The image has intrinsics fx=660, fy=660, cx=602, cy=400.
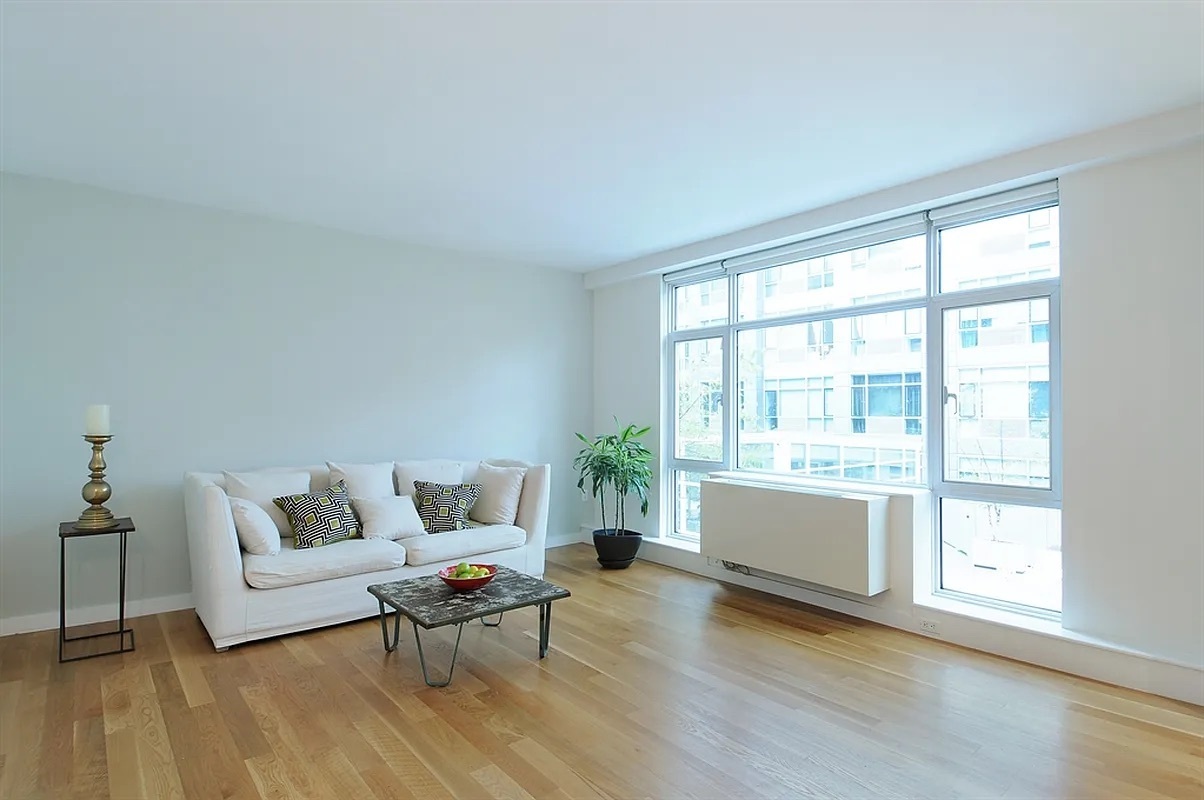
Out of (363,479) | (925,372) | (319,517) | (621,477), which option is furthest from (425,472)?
(925,372)

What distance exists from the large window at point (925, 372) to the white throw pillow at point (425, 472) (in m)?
2.11

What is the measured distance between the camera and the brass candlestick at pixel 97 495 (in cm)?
372

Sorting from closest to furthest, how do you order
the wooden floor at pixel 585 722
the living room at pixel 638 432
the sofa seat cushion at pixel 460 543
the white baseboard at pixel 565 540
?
the wooden floor at pixel 585 722, the living room at pixel 638 432, the sofa seat cushion at pixel 460 543, the white baseboard at pixel 565 540

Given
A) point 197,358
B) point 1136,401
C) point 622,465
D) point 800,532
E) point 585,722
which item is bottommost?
point 585,722

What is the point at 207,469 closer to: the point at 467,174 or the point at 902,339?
the point at 467,174

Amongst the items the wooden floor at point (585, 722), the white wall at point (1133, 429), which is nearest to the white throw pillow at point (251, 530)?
the wooden floor at point (585, 722)

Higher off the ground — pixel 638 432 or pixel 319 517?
pixel 638 432

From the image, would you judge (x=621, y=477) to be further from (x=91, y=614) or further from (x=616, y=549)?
(x=91, y=614)

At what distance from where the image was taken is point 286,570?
383cm

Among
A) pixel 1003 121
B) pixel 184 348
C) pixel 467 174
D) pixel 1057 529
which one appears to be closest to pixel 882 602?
pixel 1057 529

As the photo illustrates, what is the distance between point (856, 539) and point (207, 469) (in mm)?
4341

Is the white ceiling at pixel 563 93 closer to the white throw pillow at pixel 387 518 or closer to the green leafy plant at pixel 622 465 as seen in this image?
the white throw pillow at pixel 387 518

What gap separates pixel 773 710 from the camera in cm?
294

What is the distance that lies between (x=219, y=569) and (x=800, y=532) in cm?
352
